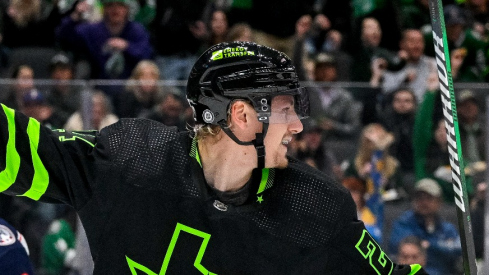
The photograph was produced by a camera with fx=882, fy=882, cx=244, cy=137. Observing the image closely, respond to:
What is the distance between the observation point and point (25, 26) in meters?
6.83

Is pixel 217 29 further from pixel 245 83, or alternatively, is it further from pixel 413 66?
pixel 245 83

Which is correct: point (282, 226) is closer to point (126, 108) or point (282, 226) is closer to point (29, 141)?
point (29, 141)

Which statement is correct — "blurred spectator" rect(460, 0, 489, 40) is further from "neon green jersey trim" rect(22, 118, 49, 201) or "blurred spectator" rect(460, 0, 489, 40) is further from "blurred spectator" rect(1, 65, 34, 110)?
"neon green jersey trim" rect(22, 118, 49, 201)

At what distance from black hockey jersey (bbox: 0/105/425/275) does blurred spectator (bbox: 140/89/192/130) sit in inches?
94.1

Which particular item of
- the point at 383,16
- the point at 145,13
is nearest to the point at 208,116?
the point at 145,13

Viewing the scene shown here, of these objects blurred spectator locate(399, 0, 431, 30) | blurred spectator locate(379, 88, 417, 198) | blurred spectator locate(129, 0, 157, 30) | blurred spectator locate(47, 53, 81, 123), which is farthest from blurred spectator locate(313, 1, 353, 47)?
blurred spectator locate(47, 53, 81, 123)

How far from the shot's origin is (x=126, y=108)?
5.41 metres

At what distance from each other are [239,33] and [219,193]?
394cm

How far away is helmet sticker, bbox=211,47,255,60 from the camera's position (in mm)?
2877

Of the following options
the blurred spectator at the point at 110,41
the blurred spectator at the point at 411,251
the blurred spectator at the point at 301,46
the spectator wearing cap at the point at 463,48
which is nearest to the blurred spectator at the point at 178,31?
the blurred spectator at the point at 110,41

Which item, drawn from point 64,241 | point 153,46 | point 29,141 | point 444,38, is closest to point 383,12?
point 153,46

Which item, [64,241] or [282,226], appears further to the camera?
[64,241]

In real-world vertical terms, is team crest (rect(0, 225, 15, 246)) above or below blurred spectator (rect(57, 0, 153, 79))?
below

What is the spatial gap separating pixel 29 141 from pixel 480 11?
5.66 metres
